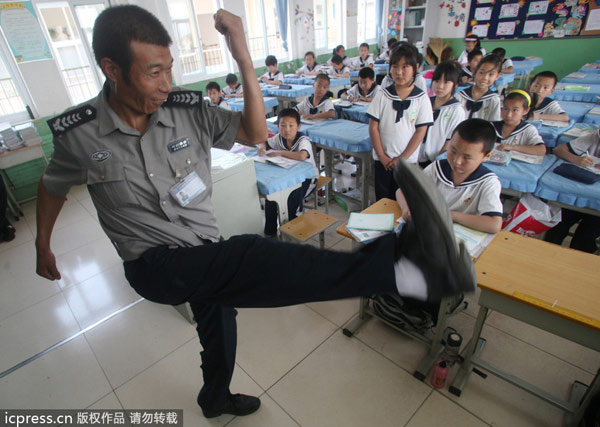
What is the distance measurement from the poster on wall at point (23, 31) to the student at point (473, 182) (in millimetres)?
4762

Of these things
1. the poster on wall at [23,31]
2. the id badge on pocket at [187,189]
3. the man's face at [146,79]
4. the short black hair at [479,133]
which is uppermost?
the poster on wall at [23,31]

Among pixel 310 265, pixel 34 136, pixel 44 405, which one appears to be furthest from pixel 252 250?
pixel 34 136

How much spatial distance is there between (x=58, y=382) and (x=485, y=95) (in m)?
3.78

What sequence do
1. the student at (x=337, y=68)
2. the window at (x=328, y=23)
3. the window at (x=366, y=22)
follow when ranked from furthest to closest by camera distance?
the window at (x=366, y=22) < the window at (x=328, y=23) < the student at (x=337, y=68)

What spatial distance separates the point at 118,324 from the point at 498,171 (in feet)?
8.93

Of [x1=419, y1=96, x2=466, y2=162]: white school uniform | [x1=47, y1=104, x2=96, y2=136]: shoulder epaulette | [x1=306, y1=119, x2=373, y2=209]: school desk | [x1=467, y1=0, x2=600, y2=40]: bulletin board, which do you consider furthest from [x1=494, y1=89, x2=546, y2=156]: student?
[x1=467, y1=0, x2=600, y2=40]: bulletin board

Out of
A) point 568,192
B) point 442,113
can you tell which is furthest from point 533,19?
point 568,192

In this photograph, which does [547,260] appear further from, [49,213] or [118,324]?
[118,324]

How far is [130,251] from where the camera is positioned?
100cm

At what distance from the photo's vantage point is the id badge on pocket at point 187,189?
101 cm

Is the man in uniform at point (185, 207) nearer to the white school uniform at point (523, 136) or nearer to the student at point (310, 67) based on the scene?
the white school uniform at point (523, 136)

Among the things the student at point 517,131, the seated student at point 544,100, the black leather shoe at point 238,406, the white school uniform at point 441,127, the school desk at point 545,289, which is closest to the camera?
the school desk at point 545,289

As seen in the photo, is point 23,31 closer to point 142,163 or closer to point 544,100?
point 142,163

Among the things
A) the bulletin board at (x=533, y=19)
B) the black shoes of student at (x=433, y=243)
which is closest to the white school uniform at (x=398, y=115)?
the black shoes of student at (x=433, y=243)
